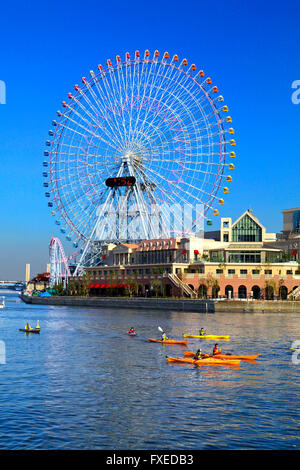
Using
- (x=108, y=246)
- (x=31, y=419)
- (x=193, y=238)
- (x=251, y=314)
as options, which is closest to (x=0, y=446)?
(x=31, y=419)

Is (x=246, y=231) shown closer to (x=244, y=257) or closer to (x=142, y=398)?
(x=244, y=257)

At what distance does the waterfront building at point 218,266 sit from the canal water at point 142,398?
80.9m

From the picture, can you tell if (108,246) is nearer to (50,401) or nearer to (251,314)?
(251,314)

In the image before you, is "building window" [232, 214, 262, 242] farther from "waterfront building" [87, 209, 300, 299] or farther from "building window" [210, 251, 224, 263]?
"building window" [210, 251, 224, 263]

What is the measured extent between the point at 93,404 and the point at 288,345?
117 ft

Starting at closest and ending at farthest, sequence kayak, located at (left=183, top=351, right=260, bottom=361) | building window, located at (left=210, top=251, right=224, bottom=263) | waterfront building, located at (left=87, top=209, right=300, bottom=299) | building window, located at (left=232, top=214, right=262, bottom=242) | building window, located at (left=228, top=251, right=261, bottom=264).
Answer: kayak, located at (left=183, top=351, right=260, bottom=361), waterfront building, located at (left=87, top=209, right=300, bottom=299), building window, located at (left=228, top=251, right=261, bottom=264), building window, located at (left=210, top=251, right=224, bottom=263), building window, located at (left=232, top=214, right=262, bottom=242)

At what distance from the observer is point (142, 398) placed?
42.3m

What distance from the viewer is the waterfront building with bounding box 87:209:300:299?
154 meters

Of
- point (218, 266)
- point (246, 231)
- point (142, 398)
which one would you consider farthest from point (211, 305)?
point (142, 398)

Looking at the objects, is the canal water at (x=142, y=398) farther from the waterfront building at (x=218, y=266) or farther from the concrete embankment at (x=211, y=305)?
the waterfront building at (x=218, y=266)

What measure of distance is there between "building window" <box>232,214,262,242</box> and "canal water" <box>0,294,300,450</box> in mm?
88957

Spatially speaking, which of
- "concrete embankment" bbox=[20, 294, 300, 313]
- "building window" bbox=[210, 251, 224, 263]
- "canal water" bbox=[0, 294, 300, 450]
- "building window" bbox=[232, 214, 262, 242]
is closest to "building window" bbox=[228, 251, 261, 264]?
"building window" bbox=[210, 251, 224, 263]

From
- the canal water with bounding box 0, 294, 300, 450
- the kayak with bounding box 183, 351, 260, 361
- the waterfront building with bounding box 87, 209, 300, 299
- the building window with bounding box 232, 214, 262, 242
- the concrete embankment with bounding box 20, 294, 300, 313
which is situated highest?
the building window with bounding box 232, 214, 262, 242

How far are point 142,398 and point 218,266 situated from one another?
117 m
